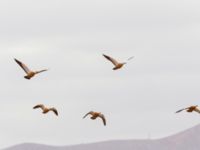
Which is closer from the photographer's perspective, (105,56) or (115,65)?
(105,56)

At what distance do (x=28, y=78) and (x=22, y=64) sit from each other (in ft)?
10.5

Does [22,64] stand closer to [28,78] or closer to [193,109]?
[28,78]

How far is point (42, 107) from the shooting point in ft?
382

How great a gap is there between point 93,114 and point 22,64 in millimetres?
10546

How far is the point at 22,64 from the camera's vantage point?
116 metres

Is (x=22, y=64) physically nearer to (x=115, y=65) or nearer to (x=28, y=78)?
(x=28, y=78)

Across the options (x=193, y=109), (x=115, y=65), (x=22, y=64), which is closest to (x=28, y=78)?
(x=22, y=64)

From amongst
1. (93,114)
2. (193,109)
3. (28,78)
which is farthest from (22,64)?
(193,109)

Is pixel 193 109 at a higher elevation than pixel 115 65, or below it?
below

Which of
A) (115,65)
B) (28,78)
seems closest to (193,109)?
(115,65)

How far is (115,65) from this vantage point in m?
119

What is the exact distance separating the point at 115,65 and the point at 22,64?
11.8 m

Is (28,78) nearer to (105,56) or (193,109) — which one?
(105,56)

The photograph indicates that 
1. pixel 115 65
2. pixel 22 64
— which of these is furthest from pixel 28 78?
pixel 115 65
